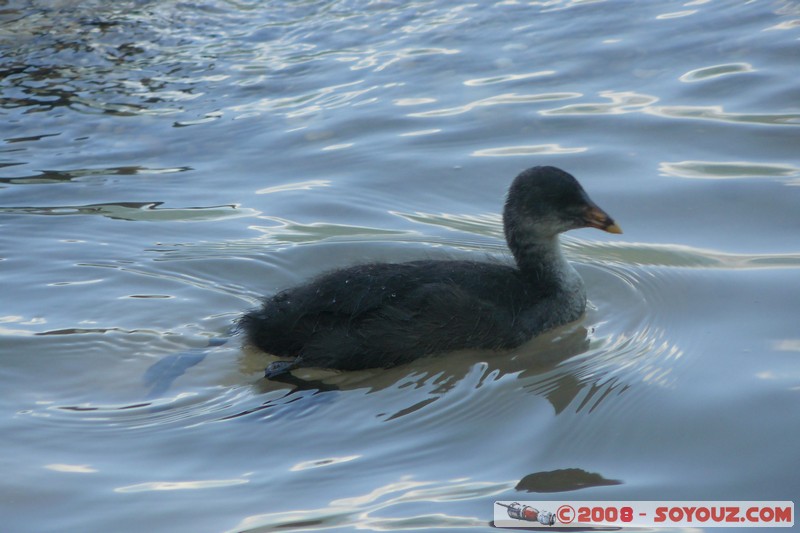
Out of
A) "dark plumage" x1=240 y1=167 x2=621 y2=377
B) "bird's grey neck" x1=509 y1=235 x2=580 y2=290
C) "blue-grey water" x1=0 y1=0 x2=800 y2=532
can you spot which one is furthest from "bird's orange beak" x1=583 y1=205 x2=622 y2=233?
"blue-grey water" x1=0 y1=0 x2=800 y2=532

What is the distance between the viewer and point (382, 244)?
7359mm

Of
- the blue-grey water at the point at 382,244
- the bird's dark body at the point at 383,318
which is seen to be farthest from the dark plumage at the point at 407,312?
Answer: the blue-grey water at the point at 382,244

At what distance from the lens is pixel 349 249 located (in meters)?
7.35

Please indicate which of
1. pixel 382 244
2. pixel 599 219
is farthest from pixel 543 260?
pixel 382 244

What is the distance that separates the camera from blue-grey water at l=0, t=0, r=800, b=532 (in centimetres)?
480

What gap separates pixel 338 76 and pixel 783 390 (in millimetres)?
6933

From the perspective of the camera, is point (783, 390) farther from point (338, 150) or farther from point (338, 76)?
point (338, 76)

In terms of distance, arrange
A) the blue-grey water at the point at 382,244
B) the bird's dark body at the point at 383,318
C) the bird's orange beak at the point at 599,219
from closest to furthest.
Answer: the blue-grey water at the point at 382,244 < the bird's dark body at the point at 383,318 < the bird's orange beak at the point at 599,219

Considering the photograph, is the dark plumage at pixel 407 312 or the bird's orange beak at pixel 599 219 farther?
the bird's orange beak at pixel 599 219

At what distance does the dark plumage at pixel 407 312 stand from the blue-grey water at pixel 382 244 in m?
0.14

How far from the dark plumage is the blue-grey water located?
0.14 metres

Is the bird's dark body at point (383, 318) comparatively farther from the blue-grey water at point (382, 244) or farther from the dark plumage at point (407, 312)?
the blue-grey water at point (382, 244)

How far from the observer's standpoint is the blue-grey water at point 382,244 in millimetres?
4805

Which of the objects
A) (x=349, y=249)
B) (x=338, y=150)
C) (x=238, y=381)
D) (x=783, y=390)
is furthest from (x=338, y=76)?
(x=783, y=390)
